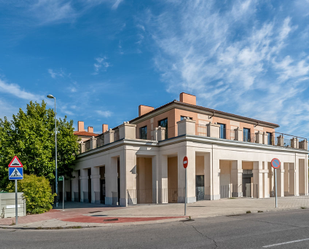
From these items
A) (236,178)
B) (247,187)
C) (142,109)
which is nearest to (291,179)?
(247,187)

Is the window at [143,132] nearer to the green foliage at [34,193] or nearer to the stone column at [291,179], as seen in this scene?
the green foliage at [34,193]

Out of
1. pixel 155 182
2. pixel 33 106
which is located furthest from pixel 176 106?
pixel 33 106

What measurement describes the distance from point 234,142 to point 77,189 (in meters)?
19.0

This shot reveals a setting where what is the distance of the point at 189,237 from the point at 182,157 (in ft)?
34.9

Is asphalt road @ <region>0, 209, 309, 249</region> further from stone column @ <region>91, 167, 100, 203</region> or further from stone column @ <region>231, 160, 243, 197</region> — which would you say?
stone column @ <region>91, 167, 100, 203</region>

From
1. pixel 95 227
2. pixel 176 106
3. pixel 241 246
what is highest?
pixel 176 106

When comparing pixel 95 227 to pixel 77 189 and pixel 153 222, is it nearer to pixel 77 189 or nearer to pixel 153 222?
pixel 153 222

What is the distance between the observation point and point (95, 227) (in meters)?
10.8

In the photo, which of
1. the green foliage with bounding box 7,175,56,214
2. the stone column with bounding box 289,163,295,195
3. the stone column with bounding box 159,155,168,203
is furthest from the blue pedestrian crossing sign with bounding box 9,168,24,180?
the stone column with bounding box 289,163,295,195

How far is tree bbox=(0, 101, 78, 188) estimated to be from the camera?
925 inches

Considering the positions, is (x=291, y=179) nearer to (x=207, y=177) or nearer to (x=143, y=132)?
(x=207, y=177)

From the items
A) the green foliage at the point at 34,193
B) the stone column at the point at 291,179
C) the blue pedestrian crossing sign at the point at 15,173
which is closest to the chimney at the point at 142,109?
the green foliage at the point at 34,193

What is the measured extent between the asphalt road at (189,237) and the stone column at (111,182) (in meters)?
11.2

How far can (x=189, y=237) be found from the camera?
25.7 ft
